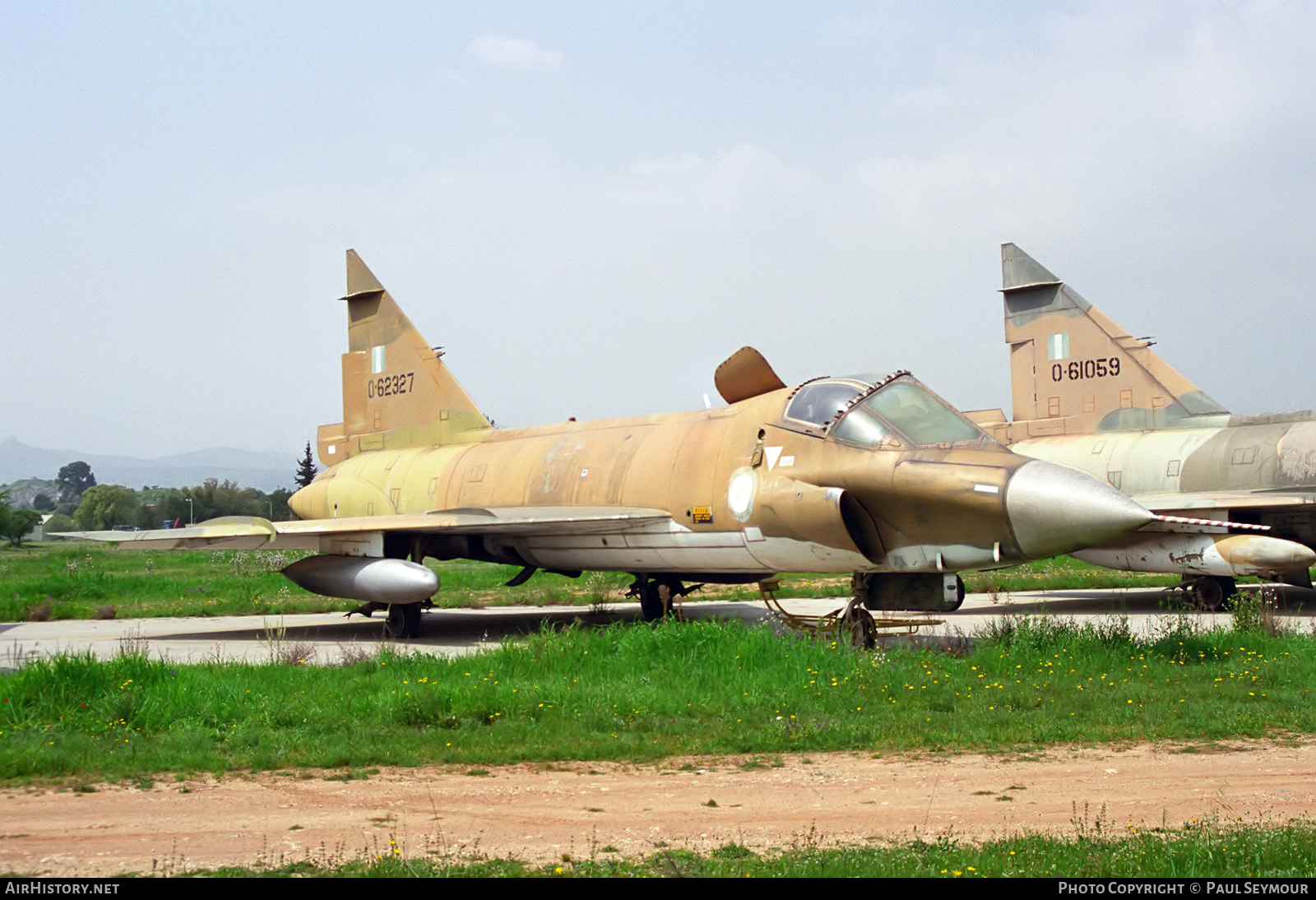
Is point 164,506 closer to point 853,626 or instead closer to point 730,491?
point 730,491

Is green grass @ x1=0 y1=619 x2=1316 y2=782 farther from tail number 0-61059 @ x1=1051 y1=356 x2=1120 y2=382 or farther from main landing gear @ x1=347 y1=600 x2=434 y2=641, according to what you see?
tail number 0-61059 @ x1=1051 y1=356 x2=1120 y2=382

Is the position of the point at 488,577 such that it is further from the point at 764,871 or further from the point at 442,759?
the point at 764,871

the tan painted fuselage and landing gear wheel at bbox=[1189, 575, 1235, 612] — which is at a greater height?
the tan painted fuselage

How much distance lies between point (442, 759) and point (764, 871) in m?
3.03

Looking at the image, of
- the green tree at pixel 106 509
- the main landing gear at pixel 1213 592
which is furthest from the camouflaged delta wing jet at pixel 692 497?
the green tree at pixel 106 509

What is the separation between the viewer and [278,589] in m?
23.8

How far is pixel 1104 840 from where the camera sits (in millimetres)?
5102

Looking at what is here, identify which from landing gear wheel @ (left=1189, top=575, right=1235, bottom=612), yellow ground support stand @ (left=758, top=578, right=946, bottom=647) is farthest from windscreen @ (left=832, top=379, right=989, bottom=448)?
landing gear wheel @ (left=1189, top=575, right=1235, bottom=612)

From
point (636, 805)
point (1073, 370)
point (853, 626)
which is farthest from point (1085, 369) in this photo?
point (636, 805)

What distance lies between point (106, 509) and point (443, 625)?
94.2m

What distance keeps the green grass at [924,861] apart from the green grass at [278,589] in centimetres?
1308

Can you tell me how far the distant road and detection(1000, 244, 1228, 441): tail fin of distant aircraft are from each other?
127 inches

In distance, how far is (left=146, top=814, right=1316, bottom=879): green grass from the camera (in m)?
4.65

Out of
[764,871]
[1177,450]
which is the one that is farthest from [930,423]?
[1177,450]
